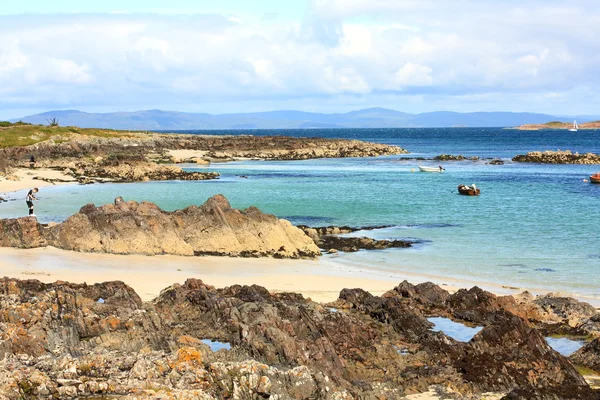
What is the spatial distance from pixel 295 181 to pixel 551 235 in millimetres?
30990

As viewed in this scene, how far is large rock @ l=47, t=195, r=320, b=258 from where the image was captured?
24266 mm

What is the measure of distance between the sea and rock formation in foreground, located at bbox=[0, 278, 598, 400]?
30.0 ft

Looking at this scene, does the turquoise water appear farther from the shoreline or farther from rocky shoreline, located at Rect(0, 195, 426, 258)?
rocky shoreline, located at Rect(0, 195, 426, 258)

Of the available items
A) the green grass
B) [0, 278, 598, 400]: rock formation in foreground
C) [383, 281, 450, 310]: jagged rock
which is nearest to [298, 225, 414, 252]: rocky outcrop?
[383, 281, 450, 310]: jagged rock

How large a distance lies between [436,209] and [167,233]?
20681 millimetres

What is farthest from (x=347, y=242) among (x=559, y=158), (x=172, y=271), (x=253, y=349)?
(x=559, y=158)

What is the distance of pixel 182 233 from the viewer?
1000 inches

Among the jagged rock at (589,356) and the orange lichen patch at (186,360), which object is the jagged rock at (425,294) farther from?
the orange lichen patch at (186,360)

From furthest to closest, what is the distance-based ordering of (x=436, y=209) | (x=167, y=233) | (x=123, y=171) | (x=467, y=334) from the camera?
(x=123, y=171) < (x=436, y=209) < (x=167, y=233) < (x=467, y=334)

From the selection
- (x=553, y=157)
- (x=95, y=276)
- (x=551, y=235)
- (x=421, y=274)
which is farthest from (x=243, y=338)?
(x=553, y=157)

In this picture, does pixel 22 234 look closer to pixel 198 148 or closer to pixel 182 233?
pixel 182 233

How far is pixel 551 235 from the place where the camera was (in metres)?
32.3

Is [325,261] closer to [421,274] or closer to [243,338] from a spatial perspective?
[421,274]

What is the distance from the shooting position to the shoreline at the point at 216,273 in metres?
19.4
